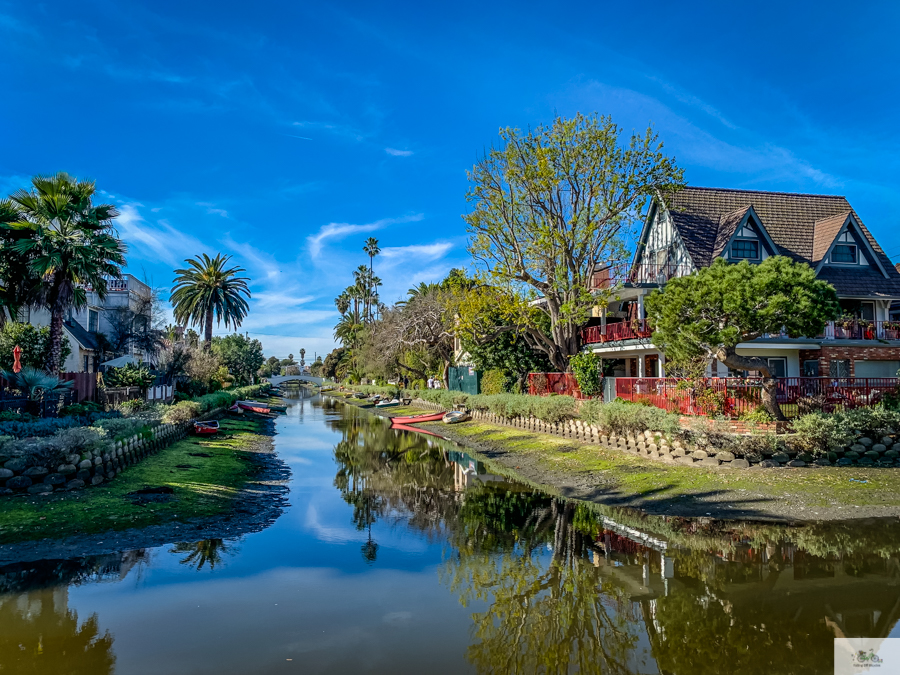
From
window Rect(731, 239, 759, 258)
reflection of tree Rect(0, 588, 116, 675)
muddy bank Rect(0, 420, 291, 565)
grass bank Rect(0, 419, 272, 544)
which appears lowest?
reflection of tree Rect(0, 588, 116, 675)

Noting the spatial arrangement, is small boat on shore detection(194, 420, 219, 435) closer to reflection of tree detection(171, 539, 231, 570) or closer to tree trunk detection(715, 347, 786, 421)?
reflection of tree detection(171, 539, 231, 570)

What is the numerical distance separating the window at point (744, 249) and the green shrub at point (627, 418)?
12.3 meters

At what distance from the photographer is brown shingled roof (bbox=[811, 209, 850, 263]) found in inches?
1195

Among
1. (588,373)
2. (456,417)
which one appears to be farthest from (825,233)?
(456,417)

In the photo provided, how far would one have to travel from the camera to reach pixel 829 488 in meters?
15.5

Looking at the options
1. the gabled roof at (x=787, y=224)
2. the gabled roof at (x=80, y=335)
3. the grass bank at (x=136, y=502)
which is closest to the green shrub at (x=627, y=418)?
the gabled roof at (x=787, y=224)

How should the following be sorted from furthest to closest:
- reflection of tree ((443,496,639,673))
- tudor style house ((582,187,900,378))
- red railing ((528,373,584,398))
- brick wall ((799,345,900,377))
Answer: red railing ((528,373,584,398))
tudor style house ((582,187,900,378))
brick wall ((799,345,900,377))
reflection of tree ((443,496,639,673))

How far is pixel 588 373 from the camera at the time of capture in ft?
93.2

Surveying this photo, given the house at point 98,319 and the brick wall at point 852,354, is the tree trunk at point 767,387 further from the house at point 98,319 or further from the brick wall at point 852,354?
the house at point 98,319

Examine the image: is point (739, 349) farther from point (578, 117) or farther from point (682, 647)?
point (682, 647)

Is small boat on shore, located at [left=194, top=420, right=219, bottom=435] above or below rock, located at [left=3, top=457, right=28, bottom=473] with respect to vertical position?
below

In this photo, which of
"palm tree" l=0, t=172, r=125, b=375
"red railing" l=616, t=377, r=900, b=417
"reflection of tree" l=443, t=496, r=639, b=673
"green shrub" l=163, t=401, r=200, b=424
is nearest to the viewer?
"reflection of tree" l=443, t=496, r=639, b=673

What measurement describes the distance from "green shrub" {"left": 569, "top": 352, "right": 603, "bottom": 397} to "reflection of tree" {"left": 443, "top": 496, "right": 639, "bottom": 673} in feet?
45.2

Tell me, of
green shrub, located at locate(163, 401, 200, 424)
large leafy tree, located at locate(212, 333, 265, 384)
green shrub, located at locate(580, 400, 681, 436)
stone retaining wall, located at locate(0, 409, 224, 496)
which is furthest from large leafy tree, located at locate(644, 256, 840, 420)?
large leafy tree, located at locate(212, 333, 265, 384)
